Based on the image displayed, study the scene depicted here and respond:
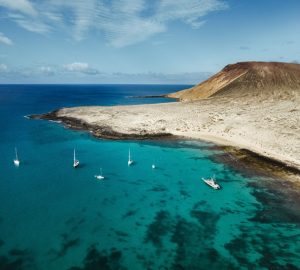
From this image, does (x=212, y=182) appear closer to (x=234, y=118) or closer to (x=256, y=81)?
(x=234, y=118)

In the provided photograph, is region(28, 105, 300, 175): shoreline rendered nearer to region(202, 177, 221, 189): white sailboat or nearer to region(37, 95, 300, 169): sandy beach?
region(37, 95, 300, 169): sandy beach

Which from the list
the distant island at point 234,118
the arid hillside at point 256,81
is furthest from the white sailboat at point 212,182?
the arid hillside at point 256,81

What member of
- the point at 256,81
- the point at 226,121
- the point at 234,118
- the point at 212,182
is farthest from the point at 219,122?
the point at 256,81

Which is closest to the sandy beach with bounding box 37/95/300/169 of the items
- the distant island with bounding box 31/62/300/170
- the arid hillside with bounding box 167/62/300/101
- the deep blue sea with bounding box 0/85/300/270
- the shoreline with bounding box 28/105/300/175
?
the distant island with bounding box 31/62/300/170

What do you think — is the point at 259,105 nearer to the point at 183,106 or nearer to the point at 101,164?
the point at 183,106

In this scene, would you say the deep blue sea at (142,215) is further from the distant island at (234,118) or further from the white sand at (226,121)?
the distant island at (234,118)

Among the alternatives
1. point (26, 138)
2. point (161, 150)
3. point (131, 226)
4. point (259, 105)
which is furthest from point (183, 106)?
point (131, 226)
